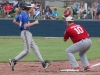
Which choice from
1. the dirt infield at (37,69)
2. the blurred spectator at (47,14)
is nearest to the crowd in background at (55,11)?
the blurred spectator at (47,14)

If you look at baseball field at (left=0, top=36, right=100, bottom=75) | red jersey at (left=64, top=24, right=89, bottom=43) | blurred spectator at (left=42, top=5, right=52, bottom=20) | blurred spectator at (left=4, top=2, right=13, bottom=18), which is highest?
red jersey at (left=64, top=24, right=89, bottom=43)

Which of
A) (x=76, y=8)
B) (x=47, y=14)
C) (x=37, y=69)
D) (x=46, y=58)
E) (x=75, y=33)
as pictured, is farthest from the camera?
(x=76, y=8)

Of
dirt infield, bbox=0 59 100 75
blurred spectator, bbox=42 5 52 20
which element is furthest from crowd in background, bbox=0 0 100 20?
dirt infield, bbox=0 59 100 75

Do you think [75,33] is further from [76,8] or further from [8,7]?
[8,7]

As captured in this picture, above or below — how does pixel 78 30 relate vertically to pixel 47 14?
above

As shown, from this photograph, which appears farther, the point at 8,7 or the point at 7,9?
the point at 8,7

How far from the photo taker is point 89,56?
14.1 m

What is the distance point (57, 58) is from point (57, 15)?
38.1 feet

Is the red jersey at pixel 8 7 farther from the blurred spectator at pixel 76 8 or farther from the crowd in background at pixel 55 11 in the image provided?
the blurred spectator at pixel 76 8

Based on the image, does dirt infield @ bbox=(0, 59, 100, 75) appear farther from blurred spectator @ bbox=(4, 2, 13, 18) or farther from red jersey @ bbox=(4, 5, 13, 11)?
red jersey @ bbox=(4, 5, 13, 11)

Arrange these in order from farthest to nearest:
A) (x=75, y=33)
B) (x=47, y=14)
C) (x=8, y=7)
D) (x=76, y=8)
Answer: (x=76, y=8)
(x=8, y=7)
(x=47, y=14)
(x=75, y=33)

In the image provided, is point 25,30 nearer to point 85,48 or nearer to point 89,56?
point 85,48

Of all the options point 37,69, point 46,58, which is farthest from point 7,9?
point 37,69

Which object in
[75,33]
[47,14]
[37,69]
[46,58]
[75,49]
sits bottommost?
[47,14]
